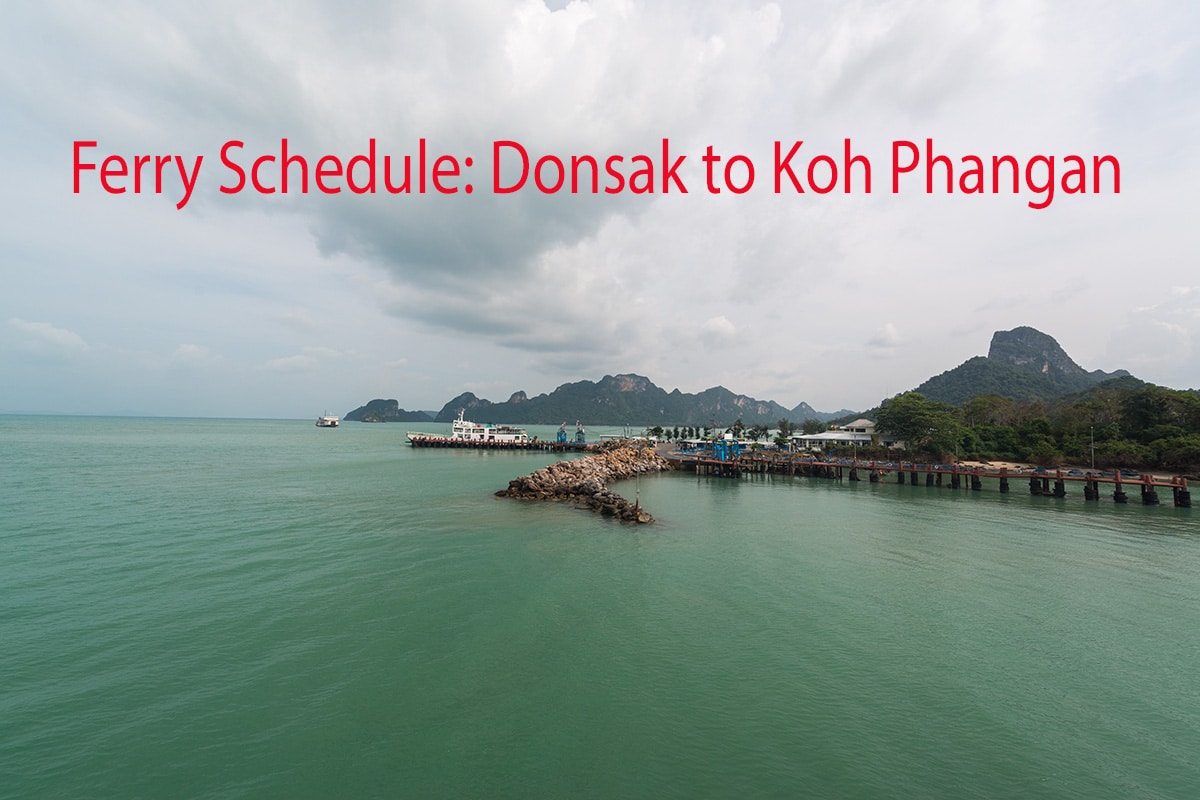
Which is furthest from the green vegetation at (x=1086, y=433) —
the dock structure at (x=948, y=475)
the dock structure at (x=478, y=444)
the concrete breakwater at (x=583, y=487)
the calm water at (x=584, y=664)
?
the dock structure at (x=478, y=444)

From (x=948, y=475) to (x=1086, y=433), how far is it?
693 inches

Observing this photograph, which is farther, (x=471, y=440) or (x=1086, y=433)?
(x=471, y=440)

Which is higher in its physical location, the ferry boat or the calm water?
the ferry boat

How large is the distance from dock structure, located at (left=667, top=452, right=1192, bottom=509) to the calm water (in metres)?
18.2

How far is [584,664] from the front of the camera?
10.5 metres

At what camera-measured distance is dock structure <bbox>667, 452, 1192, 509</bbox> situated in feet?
117

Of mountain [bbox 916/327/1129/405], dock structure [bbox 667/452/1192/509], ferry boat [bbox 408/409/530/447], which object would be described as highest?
mountain [bbox 916/327/1129/405]

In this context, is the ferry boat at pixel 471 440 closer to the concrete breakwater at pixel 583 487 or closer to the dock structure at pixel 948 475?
the dock structure at pixel 948 475

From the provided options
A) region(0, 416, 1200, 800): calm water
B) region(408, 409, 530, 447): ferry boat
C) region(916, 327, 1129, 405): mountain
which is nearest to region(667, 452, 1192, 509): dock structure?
region(0, 416, 1200, 800): calm water

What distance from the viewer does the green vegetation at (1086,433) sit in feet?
154

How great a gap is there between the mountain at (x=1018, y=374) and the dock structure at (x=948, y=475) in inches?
3533

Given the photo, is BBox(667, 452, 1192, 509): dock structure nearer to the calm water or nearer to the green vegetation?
the green vegetation

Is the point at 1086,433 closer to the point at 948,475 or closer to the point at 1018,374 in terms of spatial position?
the point at 948,475

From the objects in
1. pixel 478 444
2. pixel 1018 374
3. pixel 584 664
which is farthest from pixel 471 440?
pixel 1018 374
